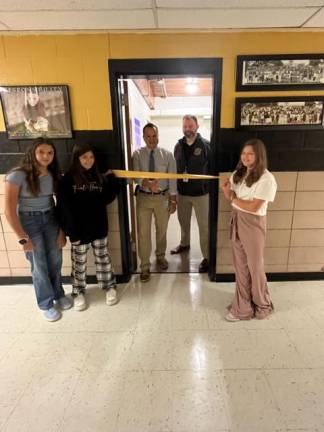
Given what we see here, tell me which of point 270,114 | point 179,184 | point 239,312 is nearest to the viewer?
point 239,312

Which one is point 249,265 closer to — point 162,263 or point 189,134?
point 162,263

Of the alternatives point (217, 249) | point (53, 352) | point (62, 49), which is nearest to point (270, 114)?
point (217, 249)

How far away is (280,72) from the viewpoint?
2.42 metres

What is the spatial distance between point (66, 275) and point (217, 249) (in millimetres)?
1694

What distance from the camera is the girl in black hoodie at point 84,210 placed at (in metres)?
2.32

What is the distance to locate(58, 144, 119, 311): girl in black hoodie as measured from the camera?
2.32 metres

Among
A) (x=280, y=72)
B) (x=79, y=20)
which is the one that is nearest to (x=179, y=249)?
(x=280, y=72)

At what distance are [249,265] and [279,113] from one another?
57.0 inches

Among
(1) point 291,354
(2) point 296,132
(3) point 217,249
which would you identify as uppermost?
(2) point 296,132

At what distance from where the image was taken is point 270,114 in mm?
2488

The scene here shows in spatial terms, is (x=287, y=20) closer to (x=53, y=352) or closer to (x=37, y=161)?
(x=37, y=161)

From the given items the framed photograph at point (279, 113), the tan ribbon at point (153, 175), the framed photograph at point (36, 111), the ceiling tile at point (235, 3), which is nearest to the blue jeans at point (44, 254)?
the tan ribbon at point (153, 175)

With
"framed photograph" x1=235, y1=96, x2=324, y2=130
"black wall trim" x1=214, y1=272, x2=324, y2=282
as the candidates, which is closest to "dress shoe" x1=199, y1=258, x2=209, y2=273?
"black wall trim" x1=214, y1=272, x2=324, y2=282

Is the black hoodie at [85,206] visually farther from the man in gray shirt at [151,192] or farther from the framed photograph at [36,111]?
the framed photograph at [36,111]
